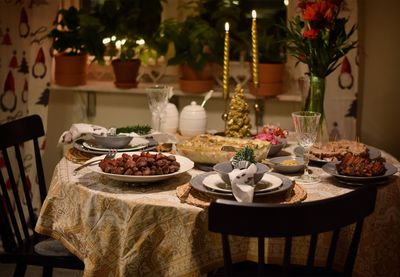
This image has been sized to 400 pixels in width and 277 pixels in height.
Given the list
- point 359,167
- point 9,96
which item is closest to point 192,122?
point 359,167

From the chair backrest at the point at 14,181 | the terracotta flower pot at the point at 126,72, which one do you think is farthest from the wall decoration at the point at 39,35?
the chair backrest at the point at 14,181

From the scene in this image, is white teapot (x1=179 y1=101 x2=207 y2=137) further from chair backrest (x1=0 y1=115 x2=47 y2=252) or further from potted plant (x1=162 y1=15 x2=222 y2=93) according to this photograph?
potted plant (x1=162 y1=15 x2=222 y2=93)

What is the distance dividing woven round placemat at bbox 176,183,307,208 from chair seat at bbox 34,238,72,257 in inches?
22.3

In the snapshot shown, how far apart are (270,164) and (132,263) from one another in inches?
25.5

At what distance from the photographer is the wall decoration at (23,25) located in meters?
3.37

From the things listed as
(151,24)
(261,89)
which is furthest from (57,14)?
(261,89)

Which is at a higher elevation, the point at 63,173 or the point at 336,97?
the point at 336,97

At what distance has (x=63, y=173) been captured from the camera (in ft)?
6.38

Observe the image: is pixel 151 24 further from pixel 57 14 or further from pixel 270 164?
pixel 270 164

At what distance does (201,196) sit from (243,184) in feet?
0.49

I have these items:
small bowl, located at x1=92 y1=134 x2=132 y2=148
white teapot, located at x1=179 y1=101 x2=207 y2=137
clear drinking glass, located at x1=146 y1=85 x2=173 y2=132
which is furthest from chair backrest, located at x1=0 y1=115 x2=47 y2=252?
white teapot, located at x1=179 y1=101 x2=207 y2=137

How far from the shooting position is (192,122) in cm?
251

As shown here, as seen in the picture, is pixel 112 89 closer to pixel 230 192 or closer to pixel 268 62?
pixel 268 62

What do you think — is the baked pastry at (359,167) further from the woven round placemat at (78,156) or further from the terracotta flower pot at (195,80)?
the terracotta flower pot at (195,80)
